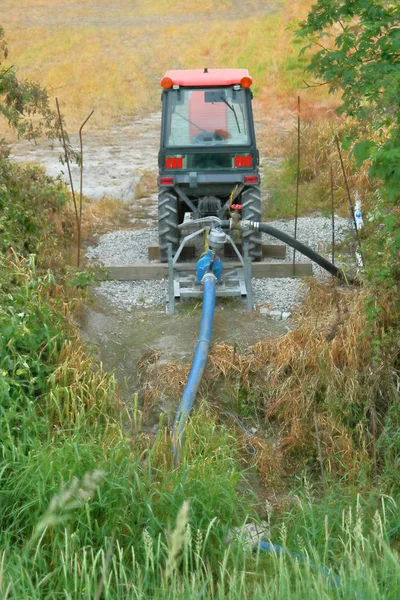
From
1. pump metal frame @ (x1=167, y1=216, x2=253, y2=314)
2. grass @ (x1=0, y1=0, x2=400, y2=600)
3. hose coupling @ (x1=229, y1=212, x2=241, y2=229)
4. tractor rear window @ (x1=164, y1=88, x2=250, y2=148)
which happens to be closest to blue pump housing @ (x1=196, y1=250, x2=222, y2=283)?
pump metal frame @ (x1=167, y1=216, x2=253, y2=314)

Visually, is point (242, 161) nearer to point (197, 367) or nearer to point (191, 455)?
point (197, 367)

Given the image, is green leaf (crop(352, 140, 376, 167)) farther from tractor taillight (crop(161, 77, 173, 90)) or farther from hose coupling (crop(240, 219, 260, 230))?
tractor taillight (crop(161, 77, 173, 90))

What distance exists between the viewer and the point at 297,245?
7105 mm

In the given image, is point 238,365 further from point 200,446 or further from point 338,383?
point 200,446

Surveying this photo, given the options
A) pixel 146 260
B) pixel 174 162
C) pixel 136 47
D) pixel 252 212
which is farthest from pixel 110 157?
pixel 136 47

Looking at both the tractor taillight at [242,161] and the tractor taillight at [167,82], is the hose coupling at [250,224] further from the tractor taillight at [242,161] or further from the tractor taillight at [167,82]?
the tractor taillight at [167,82]

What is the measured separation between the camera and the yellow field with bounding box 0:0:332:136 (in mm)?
20703

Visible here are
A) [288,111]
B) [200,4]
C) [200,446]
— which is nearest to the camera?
[200,446]

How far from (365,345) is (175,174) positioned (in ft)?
10.3

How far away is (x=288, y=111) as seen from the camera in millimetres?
18547

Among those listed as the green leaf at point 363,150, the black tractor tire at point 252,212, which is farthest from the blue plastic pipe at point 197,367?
the green leaf at point 363,150

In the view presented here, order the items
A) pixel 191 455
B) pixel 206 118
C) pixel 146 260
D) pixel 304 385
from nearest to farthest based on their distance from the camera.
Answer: pixel 191 455, pixel 304 385, pixel 206 118, pixel 146 260

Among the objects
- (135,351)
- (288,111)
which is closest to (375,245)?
(135,351)

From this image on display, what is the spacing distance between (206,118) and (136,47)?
20.9m
